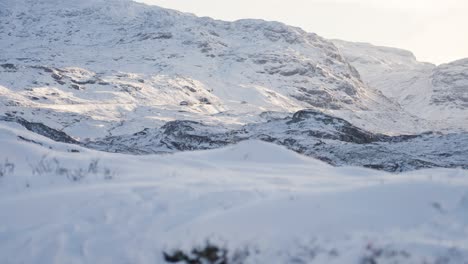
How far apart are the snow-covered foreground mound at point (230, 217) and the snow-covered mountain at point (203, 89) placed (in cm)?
1657

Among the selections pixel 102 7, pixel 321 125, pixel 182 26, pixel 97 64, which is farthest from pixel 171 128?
pixel 102 7

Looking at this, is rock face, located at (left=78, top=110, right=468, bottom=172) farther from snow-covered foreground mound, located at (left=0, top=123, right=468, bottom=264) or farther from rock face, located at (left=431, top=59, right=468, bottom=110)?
rock face, located at (left=431, top=59, right=468, bottom=110)

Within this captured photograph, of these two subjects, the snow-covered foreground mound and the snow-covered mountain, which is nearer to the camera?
the snow-covered foreground mound

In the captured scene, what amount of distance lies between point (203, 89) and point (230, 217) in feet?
283

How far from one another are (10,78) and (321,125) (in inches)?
2097

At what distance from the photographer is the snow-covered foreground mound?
518 cm

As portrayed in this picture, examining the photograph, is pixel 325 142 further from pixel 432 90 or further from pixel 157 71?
pixel 432 90

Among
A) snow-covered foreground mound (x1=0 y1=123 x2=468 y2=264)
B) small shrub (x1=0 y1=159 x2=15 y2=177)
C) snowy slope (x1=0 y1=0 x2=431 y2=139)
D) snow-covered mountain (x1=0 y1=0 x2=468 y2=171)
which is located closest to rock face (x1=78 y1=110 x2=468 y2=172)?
snow-covered mountain (x1=0 y1=0 x2=468 y2=171)

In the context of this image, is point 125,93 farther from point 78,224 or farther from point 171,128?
point 78,224

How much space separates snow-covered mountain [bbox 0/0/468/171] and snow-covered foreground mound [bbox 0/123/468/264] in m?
16.6

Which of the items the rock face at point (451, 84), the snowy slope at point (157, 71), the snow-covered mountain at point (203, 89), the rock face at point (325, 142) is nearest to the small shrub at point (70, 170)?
the rock face at point (325, 142)

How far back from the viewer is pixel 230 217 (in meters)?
5.78

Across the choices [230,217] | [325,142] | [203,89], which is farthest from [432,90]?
[230,217]

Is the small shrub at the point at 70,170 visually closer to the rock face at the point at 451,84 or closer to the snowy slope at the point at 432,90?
the snowy slope at the point at 432,90
